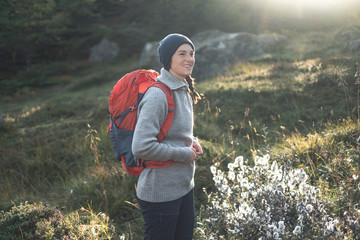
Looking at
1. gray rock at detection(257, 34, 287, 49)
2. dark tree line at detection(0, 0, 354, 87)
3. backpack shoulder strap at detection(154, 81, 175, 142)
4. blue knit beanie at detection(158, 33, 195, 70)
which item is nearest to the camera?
backpack shoulder strap at detection(154, 81, 175, 142)

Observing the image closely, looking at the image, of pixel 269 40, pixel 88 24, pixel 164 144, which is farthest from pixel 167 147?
pixel 88 24

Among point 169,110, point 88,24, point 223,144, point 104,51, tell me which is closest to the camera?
point 169,110

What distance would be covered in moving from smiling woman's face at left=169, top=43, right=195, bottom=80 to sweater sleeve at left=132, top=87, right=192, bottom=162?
256mm

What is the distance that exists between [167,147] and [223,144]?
3.03 metres

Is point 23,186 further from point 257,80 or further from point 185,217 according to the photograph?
point 257,80

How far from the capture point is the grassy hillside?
11.1 ft

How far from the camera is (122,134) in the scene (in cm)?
207

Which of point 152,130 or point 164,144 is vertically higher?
point 152,130

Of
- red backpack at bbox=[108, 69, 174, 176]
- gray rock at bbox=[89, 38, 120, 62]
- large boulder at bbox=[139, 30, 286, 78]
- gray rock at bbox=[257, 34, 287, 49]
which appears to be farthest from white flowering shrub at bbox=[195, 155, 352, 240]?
gray rock at bbox=[89, 38, 120, 62]

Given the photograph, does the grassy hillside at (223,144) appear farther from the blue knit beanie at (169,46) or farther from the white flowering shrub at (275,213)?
the blue knit beanie at (169,46)

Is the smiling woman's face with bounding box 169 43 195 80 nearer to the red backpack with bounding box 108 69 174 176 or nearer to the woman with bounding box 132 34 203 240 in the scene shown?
the woman with bounding box 132 34 203 240

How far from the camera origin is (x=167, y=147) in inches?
76.5

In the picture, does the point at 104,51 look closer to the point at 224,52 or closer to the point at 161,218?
the point at 224,52

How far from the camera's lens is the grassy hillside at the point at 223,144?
338cm
